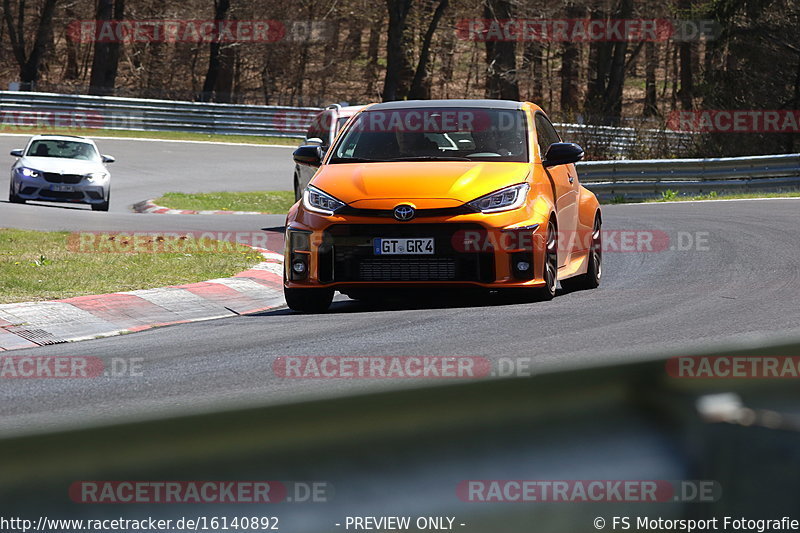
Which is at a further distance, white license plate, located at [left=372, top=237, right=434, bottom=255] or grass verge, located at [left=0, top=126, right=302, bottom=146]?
grass verge, located at [left=0, top=126, right=302, bottom=146]

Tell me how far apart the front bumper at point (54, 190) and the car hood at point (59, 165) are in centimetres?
23

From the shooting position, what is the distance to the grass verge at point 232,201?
24156mm

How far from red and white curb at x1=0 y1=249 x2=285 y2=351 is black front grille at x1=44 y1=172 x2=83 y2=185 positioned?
1237 centimetres

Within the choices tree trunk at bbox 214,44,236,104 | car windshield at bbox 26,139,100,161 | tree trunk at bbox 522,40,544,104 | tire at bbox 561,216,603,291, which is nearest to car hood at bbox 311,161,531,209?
tire at bbox 561,216,603,291

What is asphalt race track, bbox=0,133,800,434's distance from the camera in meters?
5.44

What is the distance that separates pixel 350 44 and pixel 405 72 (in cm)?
885

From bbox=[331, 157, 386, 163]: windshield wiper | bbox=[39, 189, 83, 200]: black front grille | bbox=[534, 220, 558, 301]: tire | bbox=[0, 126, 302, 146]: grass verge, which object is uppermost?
bbox=[331, 157, 386, 163]: windshield wiper

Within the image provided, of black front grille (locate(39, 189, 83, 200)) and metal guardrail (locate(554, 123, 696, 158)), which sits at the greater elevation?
metal guardrail (locate(554, 123, 696, 158))

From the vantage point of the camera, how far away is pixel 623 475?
2.07m

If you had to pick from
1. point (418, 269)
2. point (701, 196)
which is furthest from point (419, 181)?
point (701, 196)

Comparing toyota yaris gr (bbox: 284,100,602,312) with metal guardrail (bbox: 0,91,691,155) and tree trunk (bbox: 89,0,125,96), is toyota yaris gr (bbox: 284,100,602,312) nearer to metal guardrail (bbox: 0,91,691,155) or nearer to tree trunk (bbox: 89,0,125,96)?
metal guardrail (bbox: 0,91,691,155)

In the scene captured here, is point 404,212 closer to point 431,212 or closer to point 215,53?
point 431,212

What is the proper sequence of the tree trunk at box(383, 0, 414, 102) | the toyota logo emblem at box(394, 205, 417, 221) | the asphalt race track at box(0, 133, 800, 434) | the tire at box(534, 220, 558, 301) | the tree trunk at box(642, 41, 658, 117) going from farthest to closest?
the tree trunk at box(642, 41, 658, 117) → the tree trunk at box(383, 0, 414, 102) → the tire at box(534, 220, 558, 301) → the toyota logo emblem at box(394, 205, 417, 221) → the asphalt race track at box(0, 133, 800, 434)

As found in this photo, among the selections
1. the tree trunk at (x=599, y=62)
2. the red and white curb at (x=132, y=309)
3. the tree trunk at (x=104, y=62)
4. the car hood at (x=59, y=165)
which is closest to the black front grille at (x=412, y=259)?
the red and white curb at (x=132, y=309)
